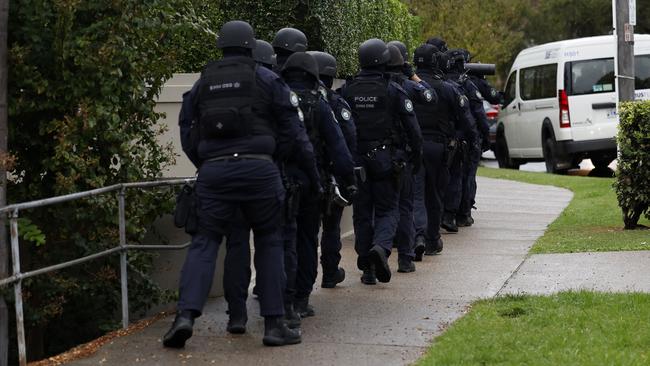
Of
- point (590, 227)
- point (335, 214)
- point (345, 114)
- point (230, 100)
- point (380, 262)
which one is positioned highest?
point (230, 100)

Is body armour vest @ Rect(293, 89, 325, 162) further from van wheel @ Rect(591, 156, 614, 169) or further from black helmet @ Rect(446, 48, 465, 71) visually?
van wheel @ Rect(591, 156, 614, 169)

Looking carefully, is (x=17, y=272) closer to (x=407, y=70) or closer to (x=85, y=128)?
(x=85, y=128)

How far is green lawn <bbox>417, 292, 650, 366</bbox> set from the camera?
6.63 meters

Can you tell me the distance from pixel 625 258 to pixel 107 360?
4.92m

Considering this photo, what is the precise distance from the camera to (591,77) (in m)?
21.2

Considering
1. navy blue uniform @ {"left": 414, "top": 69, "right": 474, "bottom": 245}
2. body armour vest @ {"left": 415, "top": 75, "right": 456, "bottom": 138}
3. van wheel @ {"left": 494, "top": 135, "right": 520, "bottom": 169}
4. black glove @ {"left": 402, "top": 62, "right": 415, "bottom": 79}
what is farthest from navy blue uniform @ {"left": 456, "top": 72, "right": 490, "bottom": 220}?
van wheel @ {"left": 494, "top": 135, "right": 520, "bottom": 169}

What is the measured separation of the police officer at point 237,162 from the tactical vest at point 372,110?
88.2 inches

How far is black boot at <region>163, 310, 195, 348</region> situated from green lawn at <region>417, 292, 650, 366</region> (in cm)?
128

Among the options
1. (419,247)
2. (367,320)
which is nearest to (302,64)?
(367,320)

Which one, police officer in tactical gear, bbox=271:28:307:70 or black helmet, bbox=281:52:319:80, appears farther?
police officer in tactical gear, bbox=271:28:307:70

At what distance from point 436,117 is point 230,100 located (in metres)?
4.69

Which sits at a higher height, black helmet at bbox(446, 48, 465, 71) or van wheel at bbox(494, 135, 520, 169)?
black helmet at bbox(446, 48, 465, 71)

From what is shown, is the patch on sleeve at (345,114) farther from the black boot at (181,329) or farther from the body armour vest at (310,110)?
the black boot at (181,329)

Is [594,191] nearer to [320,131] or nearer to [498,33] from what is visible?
[320,131]
